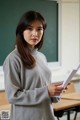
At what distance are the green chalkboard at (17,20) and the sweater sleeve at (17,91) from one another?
231 cm

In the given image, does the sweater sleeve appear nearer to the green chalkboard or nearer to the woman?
the woman

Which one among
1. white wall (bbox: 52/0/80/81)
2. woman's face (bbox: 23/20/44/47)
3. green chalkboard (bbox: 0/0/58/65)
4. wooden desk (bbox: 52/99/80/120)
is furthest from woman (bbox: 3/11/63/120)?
white wall (bbox: 52/0/80/81)

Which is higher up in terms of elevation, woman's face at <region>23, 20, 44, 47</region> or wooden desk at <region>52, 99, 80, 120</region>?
woman's face at <region>23, 20, 44, 47</region>

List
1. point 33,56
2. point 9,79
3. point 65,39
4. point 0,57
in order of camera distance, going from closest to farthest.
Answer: point 9,79
point 33,56
point 0,57
point 65,39

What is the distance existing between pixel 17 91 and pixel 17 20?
8.43 feet

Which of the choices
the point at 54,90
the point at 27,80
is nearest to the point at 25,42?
the point at 27,80

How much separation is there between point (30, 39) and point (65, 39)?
3116mm

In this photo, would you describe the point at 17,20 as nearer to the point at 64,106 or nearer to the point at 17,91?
the point at 64,106

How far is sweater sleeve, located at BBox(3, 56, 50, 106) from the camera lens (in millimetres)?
1505

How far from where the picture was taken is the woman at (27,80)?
1.51 m

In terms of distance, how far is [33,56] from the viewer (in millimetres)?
1654

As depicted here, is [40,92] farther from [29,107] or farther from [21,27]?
[21,27]

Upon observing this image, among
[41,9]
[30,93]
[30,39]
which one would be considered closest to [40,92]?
[30,93]

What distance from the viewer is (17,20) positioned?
3947mm
